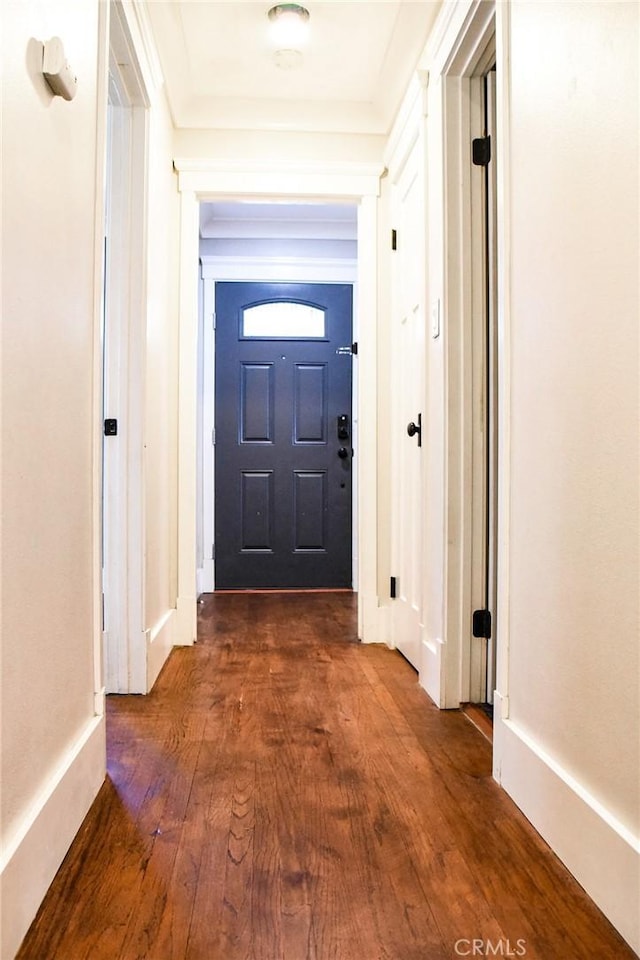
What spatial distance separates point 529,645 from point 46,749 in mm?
937

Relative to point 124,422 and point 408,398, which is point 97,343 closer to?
point 124,422

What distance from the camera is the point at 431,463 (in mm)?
2150

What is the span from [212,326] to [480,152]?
243 centimetres

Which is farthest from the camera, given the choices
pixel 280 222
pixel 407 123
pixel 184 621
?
pixel 280 222

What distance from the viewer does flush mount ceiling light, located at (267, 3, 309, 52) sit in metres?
2.14

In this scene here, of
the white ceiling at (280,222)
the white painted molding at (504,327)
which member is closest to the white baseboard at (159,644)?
the white painted molding at (504,327)

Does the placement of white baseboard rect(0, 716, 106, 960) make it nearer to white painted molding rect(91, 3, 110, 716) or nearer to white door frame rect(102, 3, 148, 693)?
white painted molding rect(91, 3, 110, 716)

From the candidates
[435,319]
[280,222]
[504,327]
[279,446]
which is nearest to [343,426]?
[279,446]

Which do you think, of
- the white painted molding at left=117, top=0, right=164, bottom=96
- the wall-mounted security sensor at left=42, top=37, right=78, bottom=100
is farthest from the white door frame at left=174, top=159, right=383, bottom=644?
the wall-mounted security sensor at left=42, top=37, right=78, bottom=100

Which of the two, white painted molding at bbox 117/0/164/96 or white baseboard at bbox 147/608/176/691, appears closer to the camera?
white painted molding at bbox 117/0/164/96

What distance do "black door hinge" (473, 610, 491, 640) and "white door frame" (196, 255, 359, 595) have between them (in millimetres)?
2144

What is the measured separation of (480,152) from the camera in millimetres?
2004

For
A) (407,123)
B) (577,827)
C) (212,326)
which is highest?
(407,123)

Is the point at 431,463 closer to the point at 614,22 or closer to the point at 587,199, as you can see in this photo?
the point at 587,199
